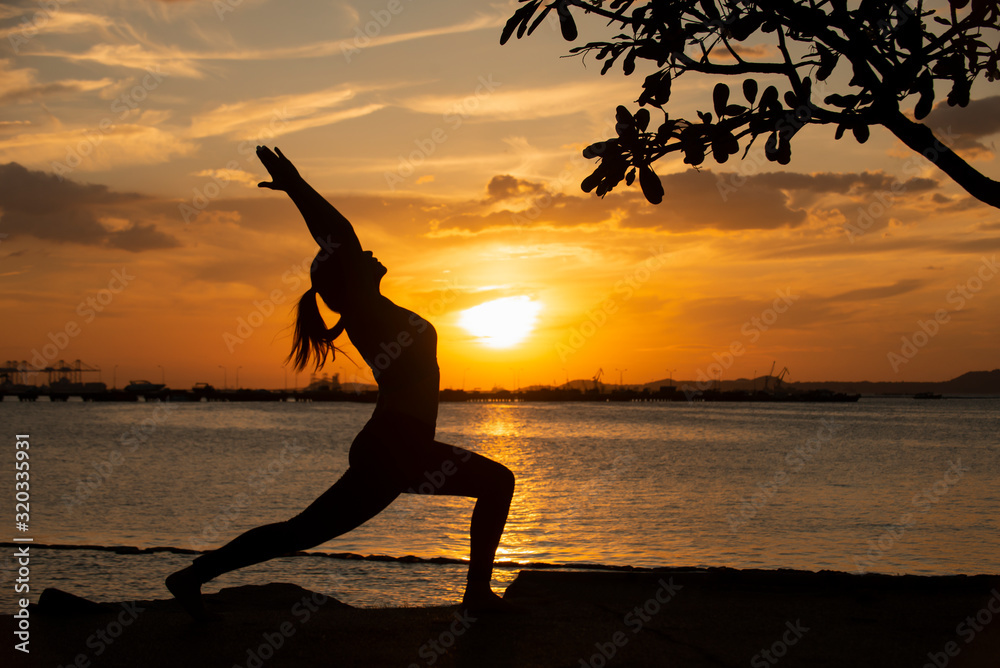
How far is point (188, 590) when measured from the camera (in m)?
4.08

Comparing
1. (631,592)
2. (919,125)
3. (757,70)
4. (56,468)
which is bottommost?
(56,468)

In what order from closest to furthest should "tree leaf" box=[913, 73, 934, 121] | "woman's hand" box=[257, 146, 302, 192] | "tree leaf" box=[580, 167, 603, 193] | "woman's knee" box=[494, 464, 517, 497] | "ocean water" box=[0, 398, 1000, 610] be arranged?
1. "tree leaf" box=[913, 73, 934, 121]
2. "tree leaf" box=[580, 167, 603, 193]
3. "woman's hand" box=[257, 146, 302, 192]
4. "woman's knee" box=[494, 464, 517, 497]
5. "ocean water" box=[0, 398, 1000, 610]

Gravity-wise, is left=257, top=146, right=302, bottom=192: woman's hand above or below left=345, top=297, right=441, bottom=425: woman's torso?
above

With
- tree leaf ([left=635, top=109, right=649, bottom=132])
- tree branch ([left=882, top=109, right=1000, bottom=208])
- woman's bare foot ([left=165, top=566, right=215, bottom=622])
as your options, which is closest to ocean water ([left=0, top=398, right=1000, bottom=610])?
woman's bare foot ([left=165, top=566, right=215, bottom=622])

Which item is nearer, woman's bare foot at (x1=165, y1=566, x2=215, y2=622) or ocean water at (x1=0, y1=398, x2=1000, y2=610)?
woman's bare foot at (x1=165, y1=566, x2=215, y2=622)

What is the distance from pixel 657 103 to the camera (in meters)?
3.60

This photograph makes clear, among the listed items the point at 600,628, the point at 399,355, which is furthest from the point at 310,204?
the point at 600,628

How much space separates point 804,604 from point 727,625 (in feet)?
2.28

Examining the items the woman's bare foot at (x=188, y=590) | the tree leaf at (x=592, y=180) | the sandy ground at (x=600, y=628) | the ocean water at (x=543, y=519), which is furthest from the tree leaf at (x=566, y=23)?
the ocean water at (x=543, y=519)

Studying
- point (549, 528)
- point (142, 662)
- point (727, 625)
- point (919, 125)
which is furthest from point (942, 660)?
point (549, 528)

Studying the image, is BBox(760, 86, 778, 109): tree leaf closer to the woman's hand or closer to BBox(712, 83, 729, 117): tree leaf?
BBox(712, 83, 729, 117): tree leaf

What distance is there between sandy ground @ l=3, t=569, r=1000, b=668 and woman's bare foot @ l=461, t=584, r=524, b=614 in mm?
56

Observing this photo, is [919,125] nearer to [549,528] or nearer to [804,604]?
[804,604]

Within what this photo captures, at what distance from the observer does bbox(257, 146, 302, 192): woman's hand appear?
3893 millimetres
